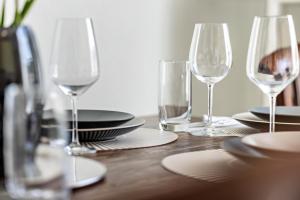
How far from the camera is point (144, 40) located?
10.0 feet

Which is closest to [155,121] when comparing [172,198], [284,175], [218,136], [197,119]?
[197,119]

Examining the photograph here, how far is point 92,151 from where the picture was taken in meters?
1.12

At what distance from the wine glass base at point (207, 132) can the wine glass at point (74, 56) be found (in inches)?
13.5

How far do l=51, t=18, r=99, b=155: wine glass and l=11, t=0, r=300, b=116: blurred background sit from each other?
159 cm

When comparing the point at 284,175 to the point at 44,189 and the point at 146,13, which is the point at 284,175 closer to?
the point at 44,189

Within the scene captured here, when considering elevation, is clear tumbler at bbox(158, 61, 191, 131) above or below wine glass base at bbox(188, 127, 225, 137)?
above

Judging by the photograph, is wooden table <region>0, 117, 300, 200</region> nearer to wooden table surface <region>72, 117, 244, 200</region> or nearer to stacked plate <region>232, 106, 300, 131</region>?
wooden table surface <region>72, 117, 244, 200</region>

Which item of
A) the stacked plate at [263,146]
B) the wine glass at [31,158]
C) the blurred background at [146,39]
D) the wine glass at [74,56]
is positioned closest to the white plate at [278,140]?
the stacked plate at [263,146]

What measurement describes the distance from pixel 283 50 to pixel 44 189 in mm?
718

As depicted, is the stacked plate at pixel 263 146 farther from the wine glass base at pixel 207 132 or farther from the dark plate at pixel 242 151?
the wine glass base at pixel 207 132

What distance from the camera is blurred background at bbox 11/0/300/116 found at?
2789mm

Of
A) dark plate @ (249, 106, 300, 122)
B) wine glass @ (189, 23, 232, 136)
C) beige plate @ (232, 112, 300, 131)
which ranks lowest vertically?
beige plate @ (232, 112, 300, 131)

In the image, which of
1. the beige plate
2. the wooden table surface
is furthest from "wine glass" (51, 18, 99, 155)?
the beige plate

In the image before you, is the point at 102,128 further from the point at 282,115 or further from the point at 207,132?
the point at 282,115
